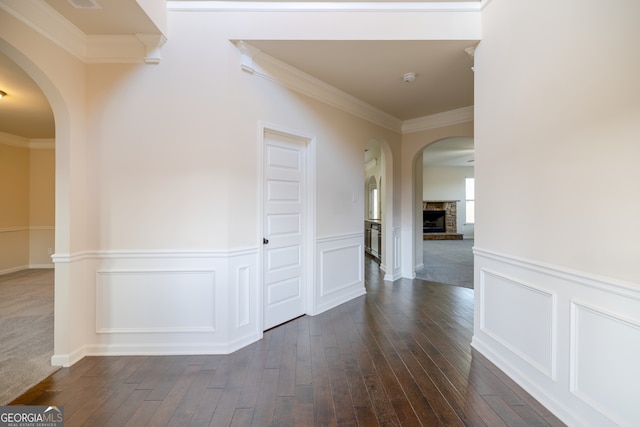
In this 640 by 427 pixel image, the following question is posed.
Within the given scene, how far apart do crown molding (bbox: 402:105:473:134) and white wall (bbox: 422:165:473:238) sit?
6.82 meters

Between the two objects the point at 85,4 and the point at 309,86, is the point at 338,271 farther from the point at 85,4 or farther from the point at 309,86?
the point at 85,4

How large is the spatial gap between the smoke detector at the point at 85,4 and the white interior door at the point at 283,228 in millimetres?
1568

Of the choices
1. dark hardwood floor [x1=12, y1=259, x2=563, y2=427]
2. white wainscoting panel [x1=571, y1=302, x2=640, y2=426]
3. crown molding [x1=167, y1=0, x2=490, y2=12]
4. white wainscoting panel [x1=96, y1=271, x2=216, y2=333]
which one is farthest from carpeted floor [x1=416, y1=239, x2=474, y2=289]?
white wainscoting panel [x1=96, y1=271, x2=216, y2=333]

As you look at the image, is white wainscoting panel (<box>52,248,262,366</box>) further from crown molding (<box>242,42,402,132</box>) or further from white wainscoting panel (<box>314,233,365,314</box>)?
crown molding (<box>242,42,402,132</box>)

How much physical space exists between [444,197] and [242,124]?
10.4 metres

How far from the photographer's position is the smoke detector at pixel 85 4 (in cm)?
204

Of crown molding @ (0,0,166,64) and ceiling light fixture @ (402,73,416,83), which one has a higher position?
ceiling light fixture @ (402,73,416,83)

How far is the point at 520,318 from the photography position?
6.94ft

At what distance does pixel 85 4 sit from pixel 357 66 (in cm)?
233

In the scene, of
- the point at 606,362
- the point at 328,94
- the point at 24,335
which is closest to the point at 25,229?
the point at 24,335

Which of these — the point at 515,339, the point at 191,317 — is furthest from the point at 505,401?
the point at 191,317

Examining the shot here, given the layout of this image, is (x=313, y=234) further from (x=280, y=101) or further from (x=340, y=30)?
(x=340, y=30)

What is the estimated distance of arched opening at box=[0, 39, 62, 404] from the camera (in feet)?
7.44

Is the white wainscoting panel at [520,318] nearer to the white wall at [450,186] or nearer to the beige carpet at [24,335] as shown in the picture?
the beige carpet at [24,335]
